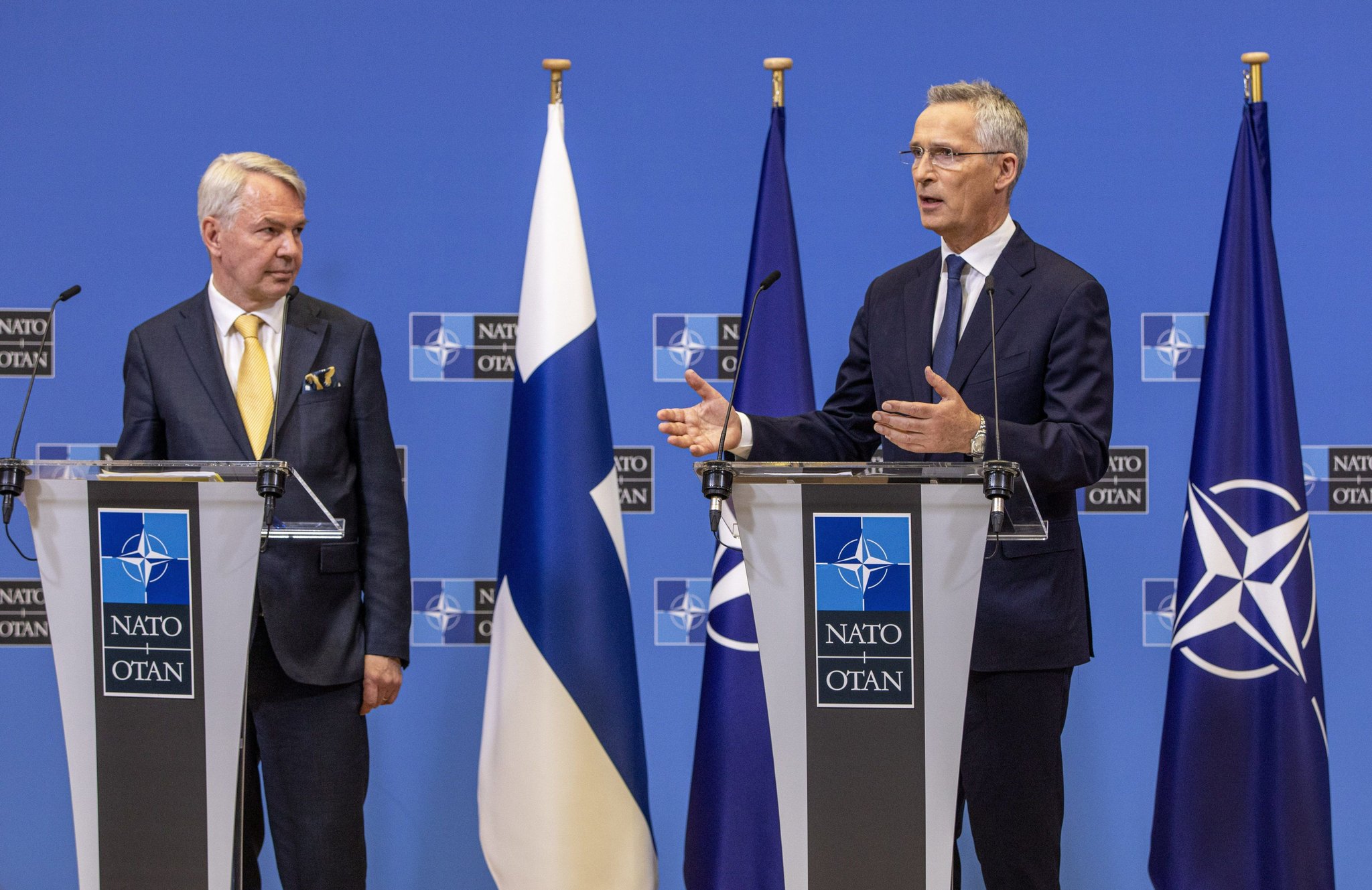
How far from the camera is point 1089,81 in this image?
3316 mm

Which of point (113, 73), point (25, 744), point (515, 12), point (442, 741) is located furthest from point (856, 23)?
point (25, 744)

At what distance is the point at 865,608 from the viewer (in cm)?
160

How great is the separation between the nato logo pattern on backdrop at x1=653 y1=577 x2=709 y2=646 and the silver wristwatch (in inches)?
65.3

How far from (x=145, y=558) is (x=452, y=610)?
158 centimetres

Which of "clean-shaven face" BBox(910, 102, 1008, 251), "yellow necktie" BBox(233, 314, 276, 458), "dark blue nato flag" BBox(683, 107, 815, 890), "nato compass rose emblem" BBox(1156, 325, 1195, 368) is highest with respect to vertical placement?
"clean-shaven face" BBox(910, 102, 1008, 251)

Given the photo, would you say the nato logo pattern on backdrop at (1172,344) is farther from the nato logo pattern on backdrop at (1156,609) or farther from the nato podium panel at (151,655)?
the nato podium panel at (151,655)

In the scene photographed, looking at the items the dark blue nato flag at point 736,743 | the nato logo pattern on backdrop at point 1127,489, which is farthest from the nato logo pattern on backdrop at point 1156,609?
the dark blue nato flag at point 736,743

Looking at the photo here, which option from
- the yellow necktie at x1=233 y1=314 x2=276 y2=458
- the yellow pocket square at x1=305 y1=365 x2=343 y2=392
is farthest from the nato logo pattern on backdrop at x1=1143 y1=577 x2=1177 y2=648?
the yellow necktie at x1=233 y1=314 x2=276 y2=458

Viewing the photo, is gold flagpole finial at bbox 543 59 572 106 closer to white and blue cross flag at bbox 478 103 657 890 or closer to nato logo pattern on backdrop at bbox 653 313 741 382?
white and blue cross flag at bbox 478 103 657 890

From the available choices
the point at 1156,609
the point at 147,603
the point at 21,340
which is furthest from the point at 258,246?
the point at 1156,609

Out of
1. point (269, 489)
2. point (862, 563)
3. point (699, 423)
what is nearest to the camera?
point (862, 563)

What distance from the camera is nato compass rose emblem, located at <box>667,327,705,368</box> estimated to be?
3.36 metres

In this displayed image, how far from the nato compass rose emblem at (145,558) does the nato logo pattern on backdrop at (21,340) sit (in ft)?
5.93

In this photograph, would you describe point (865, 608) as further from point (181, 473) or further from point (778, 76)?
point (778, 76)
